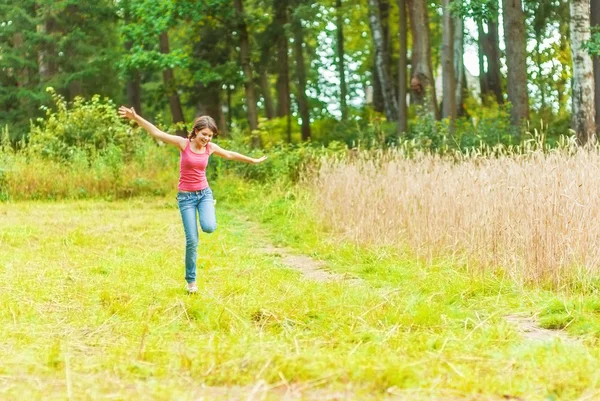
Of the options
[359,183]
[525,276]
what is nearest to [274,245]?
[359,183]

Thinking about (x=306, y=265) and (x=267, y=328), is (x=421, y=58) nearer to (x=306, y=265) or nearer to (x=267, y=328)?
(x=306, y=265)

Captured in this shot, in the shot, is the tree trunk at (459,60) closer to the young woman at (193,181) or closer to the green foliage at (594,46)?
the green foliage at (594,46)

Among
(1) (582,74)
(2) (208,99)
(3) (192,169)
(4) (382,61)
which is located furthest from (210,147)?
(2) (208,99)

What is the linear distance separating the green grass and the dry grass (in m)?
0.31

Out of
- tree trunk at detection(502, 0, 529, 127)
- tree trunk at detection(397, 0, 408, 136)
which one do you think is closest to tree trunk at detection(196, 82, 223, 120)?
tree trunk at detection(397, 0, 408, 136)

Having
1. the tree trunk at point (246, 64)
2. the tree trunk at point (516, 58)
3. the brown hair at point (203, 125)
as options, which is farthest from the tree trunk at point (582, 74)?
the tree trunk at point (246, 64)

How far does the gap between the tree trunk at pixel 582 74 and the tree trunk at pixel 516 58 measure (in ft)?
6.60

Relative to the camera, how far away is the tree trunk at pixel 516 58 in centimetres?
1841

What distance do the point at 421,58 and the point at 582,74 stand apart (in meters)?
4.71

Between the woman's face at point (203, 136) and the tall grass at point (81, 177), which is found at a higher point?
the woman's face at point (203, 136)

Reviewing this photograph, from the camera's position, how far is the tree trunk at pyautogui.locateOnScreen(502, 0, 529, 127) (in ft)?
60.4

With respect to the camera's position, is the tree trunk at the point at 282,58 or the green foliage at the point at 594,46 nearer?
the green foliage at the point at 594,46

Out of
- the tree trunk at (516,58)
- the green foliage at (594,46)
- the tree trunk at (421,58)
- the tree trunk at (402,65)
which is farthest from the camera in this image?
the tree trunk at (402,65)

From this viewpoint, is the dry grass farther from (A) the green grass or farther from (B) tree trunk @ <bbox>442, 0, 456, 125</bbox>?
(B) tree trunk @ <bbox>442, 0, 456, 125</bbox>
